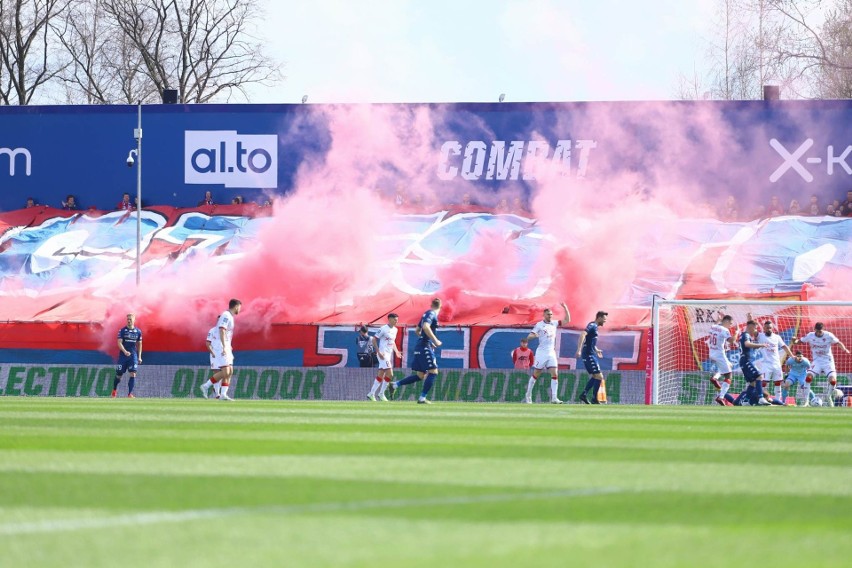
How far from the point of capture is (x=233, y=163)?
37.2 meters

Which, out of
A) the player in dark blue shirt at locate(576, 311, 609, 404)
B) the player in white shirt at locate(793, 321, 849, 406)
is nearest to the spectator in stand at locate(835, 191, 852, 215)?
the player in white shirt at locate(793, 321, 849, 406)

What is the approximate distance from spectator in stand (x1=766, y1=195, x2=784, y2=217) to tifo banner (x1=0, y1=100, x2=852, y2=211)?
0.48 metres

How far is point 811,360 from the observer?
28438 millimetres

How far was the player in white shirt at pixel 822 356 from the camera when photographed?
2727 cm

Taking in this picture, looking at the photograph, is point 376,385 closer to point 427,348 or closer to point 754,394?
point 427,348

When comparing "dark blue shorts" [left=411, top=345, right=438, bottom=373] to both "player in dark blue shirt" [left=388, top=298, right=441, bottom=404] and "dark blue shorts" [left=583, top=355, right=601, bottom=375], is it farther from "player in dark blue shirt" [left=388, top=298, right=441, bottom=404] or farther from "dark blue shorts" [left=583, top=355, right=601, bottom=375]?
"dark blue shorts" [left=583, top=355, right=601, bottom=375]

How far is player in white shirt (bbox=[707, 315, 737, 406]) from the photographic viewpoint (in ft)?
86.0

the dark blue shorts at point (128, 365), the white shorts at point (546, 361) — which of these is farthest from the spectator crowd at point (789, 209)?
the dark blue shorts at point (128, 365)

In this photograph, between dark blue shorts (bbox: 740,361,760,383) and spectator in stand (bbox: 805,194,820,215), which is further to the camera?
spectator in stand (bbox: 805,194,820,215)

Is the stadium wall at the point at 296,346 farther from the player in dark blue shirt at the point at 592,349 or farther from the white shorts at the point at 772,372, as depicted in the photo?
the player in dark blue shirt at the point at 592,349

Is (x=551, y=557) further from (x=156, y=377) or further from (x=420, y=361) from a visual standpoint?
(x=156, y=377)

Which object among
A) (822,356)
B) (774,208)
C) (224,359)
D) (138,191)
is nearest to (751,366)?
(822,356)

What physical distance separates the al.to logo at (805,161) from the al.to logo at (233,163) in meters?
13.2

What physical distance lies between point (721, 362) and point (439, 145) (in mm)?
13088
